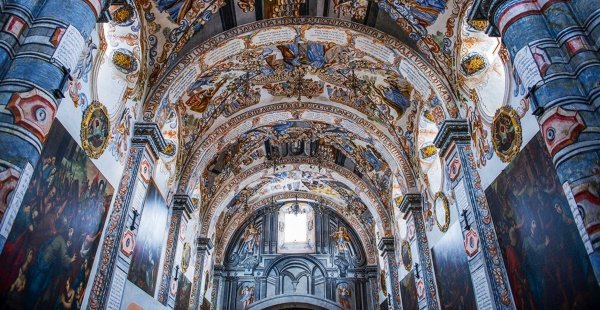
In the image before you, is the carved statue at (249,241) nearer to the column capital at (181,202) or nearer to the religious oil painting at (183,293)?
the religious oil painting at (183,293)

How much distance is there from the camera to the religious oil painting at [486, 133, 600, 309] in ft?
16.7

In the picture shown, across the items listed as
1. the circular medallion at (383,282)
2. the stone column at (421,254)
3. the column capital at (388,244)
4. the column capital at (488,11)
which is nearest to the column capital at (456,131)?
the column capital at (488,11)

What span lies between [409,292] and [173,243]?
23.8 ft

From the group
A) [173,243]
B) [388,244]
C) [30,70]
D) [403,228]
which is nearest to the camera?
[30,70]

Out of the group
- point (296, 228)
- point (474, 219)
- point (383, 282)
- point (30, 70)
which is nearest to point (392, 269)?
point (383, 282)

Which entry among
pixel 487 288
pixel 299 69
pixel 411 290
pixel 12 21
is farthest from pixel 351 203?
pixel 12 21

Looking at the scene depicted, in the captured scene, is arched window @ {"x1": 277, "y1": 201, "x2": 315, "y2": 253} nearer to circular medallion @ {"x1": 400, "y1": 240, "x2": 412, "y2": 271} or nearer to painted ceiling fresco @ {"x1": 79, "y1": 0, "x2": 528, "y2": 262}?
painted ceiling fresco @ {"x1": 79, "y1": 0, "x2": 528, "y2": 262}

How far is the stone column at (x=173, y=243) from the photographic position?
10594 mm

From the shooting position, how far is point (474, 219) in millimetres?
7715

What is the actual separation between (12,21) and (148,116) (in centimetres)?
452

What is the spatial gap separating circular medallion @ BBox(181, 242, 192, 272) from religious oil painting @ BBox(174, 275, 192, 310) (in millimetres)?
303

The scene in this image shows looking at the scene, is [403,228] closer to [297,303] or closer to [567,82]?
[297,303]

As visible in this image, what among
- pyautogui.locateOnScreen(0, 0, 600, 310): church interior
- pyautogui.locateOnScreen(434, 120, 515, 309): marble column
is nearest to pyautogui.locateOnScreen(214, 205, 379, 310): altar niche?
pyautogui.locateOnScreen(0, 0, 600, 310): church interior

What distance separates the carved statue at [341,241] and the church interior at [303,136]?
10.1 feet
